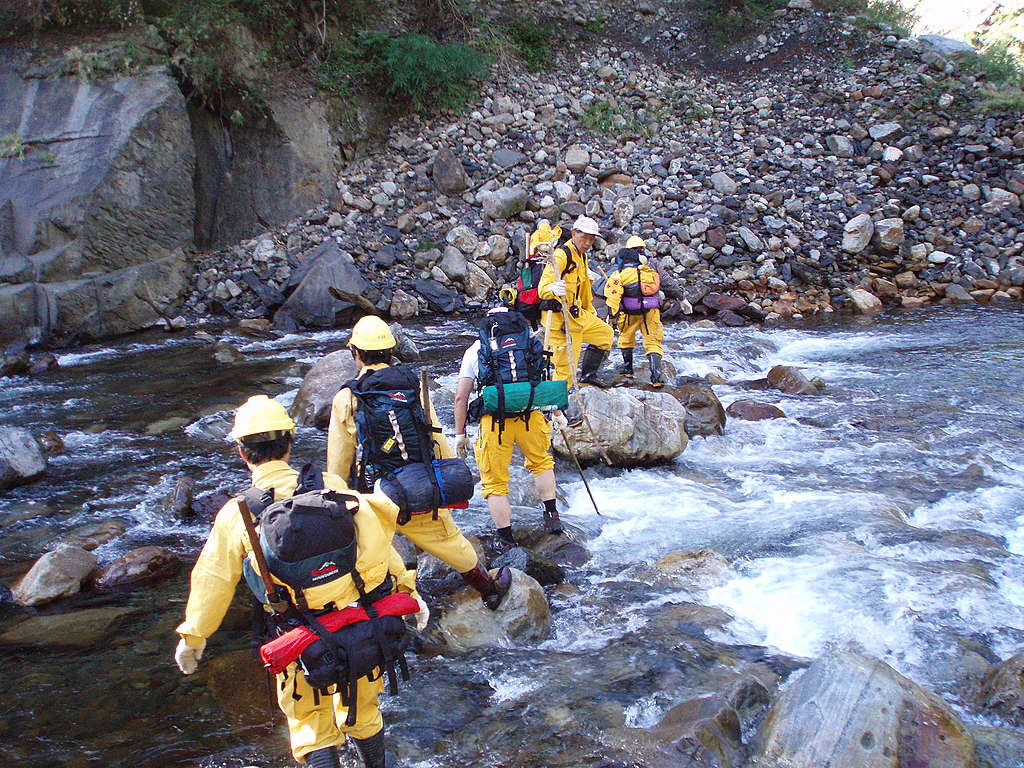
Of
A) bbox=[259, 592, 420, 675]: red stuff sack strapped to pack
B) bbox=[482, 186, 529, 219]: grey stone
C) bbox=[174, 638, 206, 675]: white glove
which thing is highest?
bbox=[482, 186, 529, 219]: grey stone

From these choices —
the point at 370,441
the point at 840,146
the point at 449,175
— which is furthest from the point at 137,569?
the point at 840,146

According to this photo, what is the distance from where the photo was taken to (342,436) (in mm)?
4422

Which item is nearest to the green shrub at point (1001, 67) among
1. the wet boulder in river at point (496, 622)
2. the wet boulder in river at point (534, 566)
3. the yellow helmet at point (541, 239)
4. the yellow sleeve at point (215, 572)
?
the yellow helmet at point (541, 239)

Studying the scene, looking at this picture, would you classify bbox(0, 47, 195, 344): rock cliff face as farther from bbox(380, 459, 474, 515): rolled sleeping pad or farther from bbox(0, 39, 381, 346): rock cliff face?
bbox(380, 459, 474, 515): rolled sleeping pad

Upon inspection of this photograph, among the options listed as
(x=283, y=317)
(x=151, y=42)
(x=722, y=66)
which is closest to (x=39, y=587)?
(x=283, y=317)

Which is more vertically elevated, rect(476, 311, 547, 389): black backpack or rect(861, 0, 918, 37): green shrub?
rect(861, 0, 918, 37): green shrub

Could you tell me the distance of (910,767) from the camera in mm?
3395

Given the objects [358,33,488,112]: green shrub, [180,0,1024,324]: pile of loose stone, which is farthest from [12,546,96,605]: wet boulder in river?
[358,33,488,112]: green shrub

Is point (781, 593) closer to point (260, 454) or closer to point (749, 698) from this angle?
point (749, 698)

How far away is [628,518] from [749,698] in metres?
2.77

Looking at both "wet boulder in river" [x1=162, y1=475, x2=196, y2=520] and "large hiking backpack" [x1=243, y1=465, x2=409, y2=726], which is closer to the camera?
"large hiking backpack" [x1=243, y1=465, x2=409, y2=726]

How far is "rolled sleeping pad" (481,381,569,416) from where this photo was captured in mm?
5434

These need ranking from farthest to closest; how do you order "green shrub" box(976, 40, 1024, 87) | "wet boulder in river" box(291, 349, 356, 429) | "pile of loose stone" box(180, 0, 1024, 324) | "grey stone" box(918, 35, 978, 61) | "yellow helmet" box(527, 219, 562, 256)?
"grey stone" box(918, 35, 978, 61) → "green shrub" box(976, 40, 1024, 87) → "pile of loose stone" box(180, 0, 1024, 324) → "wet boulder in river" box(291, 349, 356, 429) → "yellow helmet" box(527, 219, 562, 256)

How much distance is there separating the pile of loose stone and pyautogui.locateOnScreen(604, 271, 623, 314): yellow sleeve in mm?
4469
